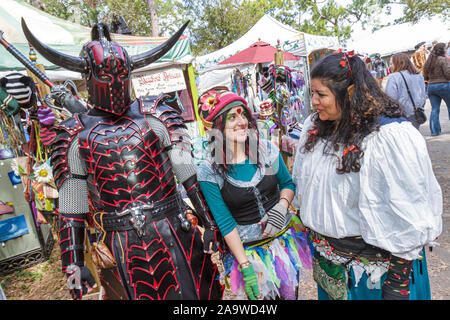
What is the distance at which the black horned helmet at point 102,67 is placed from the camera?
1.64m

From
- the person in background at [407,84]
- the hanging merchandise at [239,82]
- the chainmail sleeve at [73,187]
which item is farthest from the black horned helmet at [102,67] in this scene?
the hanging merchandise at [239,82]

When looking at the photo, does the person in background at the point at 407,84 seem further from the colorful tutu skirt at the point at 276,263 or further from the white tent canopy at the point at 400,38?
the white tent canopy at the point at 400,38

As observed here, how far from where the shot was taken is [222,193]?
5.78 ft

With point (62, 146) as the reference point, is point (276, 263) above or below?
below

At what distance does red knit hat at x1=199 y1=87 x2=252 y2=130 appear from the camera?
1726mm

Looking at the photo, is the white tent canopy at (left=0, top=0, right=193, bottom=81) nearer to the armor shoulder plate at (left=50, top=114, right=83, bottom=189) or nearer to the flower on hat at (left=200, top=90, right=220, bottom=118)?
the armor shoulder plate at (left=50, top=114, right=83, bottom=189)

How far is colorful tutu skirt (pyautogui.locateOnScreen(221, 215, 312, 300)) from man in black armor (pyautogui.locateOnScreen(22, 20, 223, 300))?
21 centimetres

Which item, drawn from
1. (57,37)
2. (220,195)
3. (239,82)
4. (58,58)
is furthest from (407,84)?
(57,37)

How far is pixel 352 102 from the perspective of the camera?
4.75ft

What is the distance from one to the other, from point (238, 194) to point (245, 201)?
64 millimetres

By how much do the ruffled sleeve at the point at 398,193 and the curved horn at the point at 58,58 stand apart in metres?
1.58

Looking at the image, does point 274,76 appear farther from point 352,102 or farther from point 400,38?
point 400,38

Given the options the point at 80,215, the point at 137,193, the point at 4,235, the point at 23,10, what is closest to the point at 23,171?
the point at 4,235
